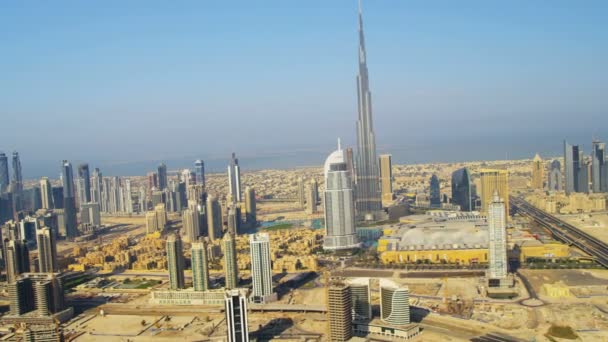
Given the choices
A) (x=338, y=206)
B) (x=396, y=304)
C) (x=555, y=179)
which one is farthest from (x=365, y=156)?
(x=396, y=304)

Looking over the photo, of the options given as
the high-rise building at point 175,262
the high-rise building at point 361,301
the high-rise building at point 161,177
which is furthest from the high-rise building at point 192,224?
the high-rise building at point 161,177

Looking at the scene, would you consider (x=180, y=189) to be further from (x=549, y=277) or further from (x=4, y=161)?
(x=549, y=277)

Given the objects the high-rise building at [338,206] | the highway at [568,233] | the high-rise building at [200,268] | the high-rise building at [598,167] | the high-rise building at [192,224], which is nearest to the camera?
the high-rise building at [200,268]

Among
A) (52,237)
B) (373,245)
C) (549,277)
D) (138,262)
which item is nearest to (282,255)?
(373,245)

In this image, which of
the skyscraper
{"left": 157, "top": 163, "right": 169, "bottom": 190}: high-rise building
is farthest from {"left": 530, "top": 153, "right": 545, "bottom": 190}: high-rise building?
the skyscraper

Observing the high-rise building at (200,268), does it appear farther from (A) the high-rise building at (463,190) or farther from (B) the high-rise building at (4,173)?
(B) the high-rise building at (4,173)
